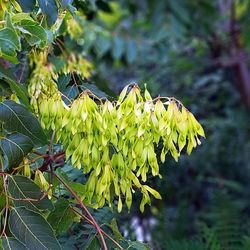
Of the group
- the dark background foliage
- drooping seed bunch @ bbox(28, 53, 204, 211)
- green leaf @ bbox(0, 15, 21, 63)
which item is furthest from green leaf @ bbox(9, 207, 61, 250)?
the dark background foliage

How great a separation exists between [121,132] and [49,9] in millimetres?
317

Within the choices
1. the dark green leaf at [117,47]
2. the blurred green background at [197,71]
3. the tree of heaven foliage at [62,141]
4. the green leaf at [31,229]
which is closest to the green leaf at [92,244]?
the tree of heaven foliage at [62,141]

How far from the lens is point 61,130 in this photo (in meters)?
1.16

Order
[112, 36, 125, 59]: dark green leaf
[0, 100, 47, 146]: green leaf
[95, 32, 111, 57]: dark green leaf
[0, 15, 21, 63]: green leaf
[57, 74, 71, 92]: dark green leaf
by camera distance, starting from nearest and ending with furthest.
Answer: [0, 15, 21, 63]: green leaf
[0, 100, 47, 146]: green leaf
[57, 74, 71, 92]: dark green leaf
[95, 32, 111, 57]: dark green leaf
[112, 36, 125, 59]: dark green leaf

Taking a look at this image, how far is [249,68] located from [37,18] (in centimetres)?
325

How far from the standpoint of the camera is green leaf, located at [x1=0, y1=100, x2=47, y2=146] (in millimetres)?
1218

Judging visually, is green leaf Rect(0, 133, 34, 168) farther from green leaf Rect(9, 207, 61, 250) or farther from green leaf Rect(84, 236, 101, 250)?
green leaf Rect(84, 236, 101, 250)

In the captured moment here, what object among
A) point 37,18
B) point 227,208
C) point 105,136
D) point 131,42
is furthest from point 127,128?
point 131,42

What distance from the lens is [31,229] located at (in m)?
1.17

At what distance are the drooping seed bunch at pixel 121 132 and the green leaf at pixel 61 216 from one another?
0.46 feet

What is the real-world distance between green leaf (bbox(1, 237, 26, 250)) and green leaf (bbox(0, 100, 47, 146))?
0.20 metres

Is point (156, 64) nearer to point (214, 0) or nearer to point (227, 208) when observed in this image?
point (214, 0)

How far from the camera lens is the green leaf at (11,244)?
1140 mm

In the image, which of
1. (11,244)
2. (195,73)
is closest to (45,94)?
(11,244)
